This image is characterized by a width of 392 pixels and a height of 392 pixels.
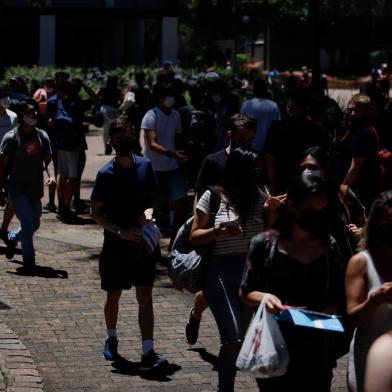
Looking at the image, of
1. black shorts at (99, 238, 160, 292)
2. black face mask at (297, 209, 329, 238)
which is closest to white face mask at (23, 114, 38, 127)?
black shorts at (99, 238, 160, 292)

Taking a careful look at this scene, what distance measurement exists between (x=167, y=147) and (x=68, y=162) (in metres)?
2.38

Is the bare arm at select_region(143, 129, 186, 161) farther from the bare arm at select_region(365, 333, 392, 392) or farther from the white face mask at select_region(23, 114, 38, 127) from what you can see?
the bare arm at select_region(365, 333, 392, 392)

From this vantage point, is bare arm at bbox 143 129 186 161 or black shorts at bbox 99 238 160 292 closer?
black shorts at bbox 99 238 160 292

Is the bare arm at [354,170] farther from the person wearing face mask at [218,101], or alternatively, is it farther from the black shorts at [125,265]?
the person wearing face mask at [218,101]

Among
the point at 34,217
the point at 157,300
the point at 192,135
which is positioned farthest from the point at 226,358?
the point at 192,135

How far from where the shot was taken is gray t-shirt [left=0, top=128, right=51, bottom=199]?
33.7ft

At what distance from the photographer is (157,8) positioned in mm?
42062

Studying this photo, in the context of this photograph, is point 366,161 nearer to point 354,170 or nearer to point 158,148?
point 354,170

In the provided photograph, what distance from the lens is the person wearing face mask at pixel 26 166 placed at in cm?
1025

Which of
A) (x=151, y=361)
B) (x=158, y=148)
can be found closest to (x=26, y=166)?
(x=158, y=148)

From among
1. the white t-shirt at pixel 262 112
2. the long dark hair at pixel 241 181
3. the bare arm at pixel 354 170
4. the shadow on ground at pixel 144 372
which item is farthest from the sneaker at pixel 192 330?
the white t-shirt at pixel 262 112

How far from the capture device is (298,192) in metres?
5.13

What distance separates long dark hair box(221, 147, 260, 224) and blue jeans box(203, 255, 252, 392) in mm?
352

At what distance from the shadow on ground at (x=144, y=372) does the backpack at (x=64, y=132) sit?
6.03 meters
